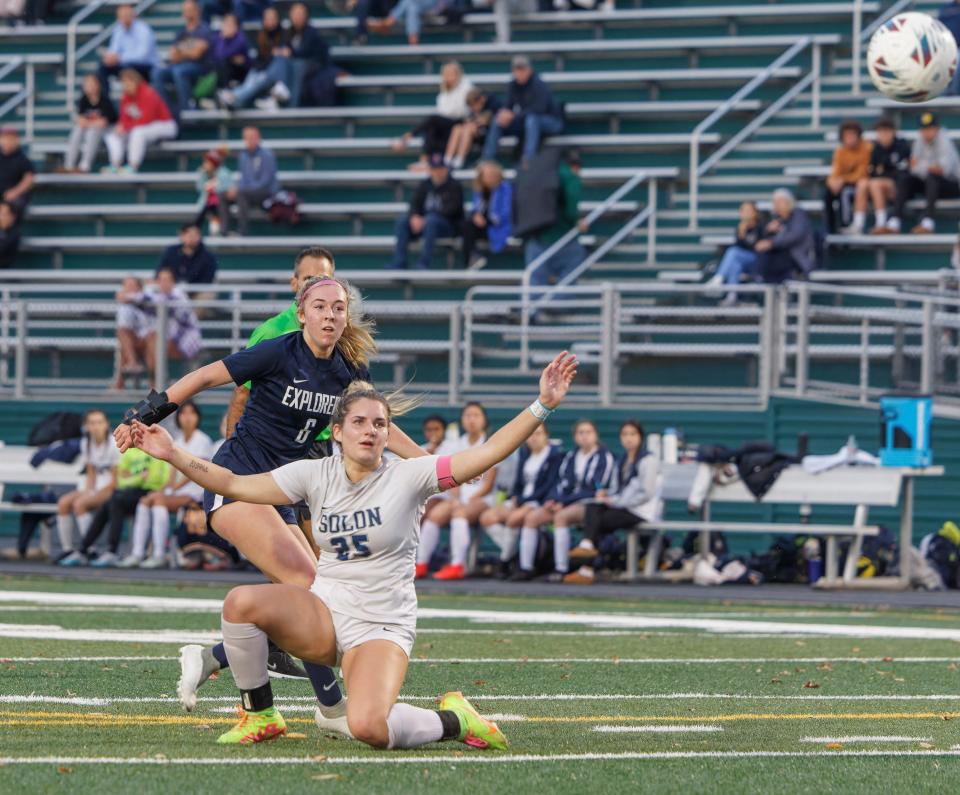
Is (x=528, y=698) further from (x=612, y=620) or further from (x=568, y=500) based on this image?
(x=568, y=500)

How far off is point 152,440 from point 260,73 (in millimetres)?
19696

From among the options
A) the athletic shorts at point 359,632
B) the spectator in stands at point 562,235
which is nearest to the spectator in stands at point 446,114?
the spectator in stands at point 562,235

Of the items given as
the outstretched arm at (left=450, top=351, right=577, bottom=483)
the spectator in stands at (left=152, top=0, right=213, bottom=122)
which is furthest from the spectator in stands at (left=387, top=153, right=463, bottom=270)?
the outstretched arm at (left=450, top=351, right=577, bottom=483)

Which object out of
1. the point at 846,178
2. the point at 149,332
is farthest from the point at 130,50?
the point at 846,178

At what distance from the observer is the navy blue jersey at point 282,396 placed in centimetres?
805

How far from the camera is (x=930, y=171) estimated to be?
2086 centimetres

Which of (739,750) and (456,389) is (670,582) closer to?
(456,389)

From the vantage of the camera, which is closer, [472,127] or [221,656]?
[221,656]

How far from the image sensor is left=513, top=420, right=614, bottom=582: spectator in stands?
1745cm

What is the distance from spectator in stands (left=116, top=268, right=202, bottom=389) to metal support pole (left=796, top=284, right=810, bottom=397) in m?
6.32

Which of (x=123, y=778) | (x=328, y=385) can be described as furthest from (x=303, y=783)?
(x=328, y=385)

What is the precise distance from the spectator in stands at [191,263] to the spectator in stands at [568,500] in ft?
19.9

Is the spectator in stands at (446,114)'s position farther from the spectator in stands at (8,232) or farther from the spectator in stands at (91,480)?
the spectator in stands at (91,480)

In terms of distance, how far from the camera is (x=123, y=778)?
6.00m
